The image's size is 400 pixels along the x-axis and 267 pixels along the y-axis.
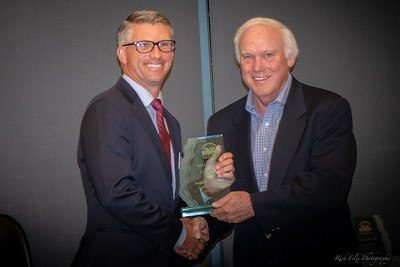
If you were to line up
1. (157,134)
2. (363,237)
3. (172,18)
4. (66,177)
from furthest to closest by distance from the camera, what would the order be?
(363,237) → (172,18) → (66,177) → (157,134)

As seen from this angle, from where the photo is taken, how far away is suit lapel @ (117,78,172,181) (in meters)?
1.51

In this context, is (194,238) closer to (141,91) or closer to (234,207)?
(234,207)

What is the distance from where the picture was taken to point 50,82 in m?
1.65

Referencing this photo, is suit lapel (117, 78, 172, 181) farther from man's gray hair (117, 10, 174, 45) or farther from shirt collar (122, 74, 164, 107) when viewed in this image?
man's gray hair (117, 10, 174, 45)

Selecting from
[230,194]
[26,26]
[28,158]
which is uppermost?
[26,26]

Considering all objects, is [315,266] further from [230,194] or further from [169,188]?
[169,188]

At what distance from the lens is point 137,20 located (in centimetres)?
160

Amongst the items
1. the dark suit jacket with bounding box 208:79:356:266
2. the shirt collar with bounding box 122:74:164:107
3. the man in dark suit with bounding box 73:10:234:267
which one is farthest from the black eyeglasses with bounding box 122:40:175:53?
the dark suit jacket with bounding box 208:79:356:266

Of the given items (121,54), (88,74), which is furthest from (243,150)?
(88,74)

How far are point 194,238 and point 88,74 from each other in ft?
3.60

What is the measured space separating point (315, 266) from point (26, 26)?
80.7 inches

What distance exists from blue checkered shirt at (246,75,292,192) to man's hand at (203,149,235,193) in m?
0.19

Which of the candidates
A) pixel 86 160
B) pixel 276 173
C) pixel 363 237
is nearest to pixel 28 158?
pixel 86 160

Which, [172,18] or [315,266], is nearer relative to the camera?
[315,266]
